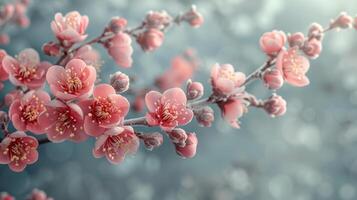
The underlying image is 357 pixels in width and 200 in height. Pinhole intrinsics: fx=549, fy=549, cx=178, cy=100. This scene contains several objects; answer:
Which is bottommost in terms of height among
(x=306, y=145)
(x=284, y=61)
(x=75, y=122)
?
(x=75, y=122)

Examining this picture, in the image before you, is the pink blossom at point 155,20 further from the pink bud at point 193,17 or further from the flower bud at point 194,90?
the flower bud at point 194,90

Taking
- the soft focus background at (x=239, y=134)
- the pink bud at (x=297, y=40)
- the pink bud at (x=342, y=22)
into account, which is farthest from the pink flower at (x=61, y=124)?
the soft focus background at (x=239, y=134)

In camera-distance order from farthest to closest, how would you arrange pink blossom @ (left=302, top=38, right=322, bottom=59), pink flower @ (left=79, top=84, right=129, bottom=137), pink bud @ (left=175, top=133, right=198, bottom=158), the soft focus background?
1. the soft focus background
2. pink blossom @ (left=302, top=38, right=322, bottom=59)
3. pink bud @ (left=175, top=133, right=198, bottom=158)
4. pink flower @ (left=79, top=84, right=129, bottom=137)

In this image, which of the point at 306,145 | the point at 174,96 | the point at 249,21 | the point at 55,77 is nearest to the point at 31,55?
the point at 55,77

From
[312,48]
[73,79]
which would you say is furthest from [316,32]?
[73,79]

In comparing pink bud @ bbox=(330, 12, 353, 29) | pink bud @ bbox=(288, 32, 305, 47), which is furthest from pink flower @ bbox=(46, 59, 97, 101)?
pink bud @ bbox=(330, 12, 353, 29)

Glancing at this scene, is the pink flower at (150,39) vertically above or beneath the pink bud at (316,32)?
beneath

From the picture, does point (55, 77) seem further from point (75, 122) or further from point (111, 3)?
point (111, 3)

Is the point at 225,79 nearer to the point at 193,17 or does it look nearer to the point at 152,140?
the point at 152,140

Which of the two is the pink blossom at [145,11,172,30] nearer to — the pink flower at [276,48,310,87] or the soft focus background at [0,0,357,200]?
the pink flower at [276,48,310,87]
